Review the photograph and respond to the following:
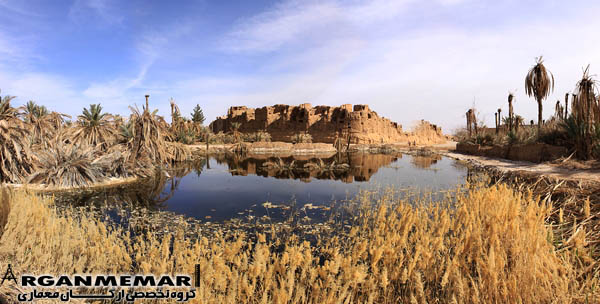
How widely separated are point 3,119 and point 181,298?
11.4 metres

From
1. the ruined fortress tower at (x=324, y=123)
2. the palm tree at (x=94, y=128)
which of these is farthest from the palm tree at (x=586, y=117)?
the ruined fortress tower at (x=324, y=123)

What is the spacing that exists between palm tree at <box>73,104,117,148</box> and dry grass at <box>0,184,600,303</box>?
1298 cm

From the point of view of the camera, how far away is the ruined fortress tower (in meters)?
53.5

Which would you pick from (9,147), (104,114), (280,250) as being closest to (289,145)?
(104,114)

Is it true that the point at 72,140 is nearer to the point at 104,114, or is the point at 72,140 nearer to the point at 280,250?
the point at 104,114

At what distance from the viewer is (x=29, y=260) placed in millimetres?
3535

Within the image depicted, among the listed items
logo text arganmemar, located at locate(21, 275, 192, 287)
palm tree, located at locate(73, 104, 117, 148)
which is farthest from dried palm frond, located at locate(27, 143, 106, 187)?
logo text arganmemar, located at locate(21, 275, 192, 287)

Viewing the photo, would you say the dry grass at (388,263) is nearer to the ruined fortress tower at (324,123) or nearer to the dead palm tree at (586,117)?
the dead palm tree at (586,117)

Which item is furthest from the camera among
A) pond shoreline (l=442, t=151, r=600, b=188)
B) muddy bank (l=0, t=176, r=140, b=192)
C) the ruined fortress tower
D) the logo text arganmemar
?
the ruined fortress tower

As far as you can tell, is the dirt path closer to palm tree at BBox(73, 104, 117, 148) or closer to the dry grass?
the dry grass

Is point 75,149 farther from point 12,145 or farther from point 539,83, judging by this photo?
point 539,83

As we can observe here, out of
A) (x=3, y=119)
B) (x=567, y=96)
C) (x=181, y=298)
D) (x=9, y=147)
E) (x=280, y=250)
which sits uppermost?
(x=567, y=96)

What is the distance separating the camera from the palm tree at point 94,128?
1587cm

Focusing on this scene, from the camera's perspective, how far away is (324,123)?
2296 inches
